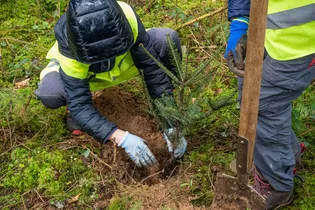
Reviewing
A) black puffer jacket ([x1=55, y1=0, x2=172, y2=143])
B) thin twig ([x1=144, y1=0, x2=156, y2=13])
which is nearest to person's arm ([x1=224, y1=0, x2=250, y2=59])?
black puffer jacket ([x1=55, y1=0, x2=172, y2=143])

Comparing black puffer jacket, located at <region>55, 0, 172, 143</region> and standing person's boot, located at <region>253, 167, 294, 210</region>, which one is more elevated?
black puffer jacket, located at <region>55, 0, 172, 143</region>

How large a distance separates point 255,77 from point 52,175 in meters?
1.68

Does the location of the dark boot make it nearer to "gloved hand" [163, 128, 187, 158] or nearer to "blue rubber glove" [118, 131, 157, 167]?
"gloved hand" [163, 128, 187, 158]

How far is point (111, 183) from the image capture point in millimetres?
2857

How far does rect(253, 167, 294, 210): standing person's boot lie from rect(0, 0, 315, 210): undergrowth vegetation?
0.11m

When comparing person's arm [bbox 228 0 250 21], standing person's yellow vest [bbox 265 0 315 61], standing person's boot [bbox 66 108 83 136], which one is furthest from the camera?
standing person's boot [bbox 66 108 83 136]

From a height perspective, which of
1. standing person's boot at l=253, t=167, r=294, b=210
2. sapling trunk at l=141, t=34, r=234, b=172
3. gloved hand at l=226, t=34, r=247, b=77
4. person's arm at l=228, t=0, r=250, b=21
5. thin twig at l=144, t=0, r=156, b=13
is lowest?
standing person's boot at l=253, t=167, r=294, b=210

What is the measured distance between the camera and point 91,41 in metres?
2.42

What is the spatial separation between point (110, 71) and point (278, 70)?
1.32m

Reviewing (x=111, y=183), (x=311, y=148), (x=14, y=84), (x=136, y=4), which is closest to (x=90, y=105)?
(x=111, y=183)

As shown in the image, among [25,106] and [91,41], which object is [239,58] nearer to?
[91,41]

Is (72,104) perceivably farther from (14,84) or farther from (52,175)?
(14,84)

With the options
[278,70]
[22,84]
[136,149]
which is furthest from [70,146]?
[278,70]

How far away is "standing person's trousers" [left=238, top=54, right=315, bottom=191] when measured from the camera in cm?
207
